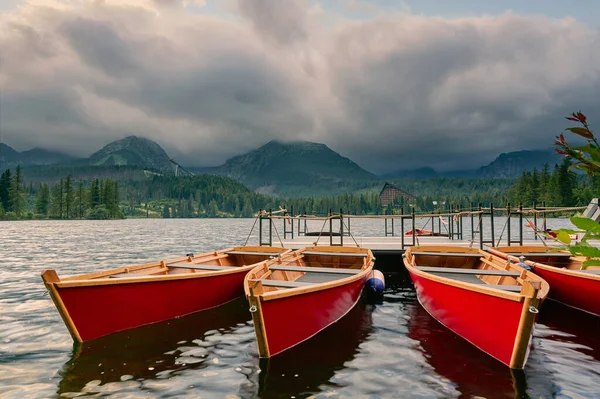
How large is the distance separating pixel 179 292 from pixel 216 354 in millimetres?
2611

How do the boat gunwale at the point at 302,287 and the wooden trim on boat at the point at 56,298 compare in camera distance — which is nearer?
the boat gunwale at the point at 302,287

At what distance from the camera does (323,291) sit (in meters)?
9.51

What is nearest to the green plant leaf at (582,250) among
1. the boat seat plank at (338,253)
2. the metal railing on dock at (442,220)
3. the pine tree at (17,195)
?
the metal railing on dock at (442,220)

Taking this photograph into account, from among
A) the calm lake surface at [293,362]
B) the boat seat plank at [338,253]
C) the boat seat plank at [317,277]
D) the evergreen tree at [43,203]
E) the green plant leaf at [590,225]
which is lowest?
the calm lake surface at [293,362]

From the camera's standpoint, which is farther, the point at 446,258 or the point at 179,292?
the point at 446,258

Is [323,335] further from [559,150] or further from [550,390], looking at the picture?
[559,150]

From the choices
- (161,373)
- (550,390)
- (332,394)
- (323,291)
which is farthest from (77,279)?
(550,390)

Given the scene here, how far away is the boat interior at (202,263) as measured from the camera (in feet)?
38.3

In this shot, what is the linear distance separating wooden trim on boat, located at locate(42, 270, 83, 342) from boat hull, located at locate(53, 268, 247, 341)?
23 millimetres

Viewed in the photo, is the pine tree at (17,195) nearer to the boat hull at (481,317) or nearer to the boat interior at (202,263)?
the boat interior at (202,263)

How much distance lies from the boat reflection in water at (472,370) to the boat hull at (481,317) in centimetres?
26

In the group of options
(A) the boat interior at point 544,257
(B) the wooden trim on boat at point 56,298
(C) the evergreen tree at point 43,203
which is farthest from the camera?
(C) the evergreen tree at point 43,203

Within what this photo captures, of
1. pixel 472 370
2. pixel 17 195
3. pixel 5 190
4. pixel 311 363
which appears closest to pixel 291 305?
pixel 311 363

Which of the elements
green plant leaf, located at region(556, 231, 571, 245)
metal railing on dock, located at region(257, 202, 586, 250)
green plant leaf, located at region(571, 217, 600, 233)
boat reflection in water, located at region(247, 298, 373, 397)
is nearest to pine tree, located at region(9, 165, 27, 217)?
metal railing on dock, located at region(257, 202, 586, 250)
